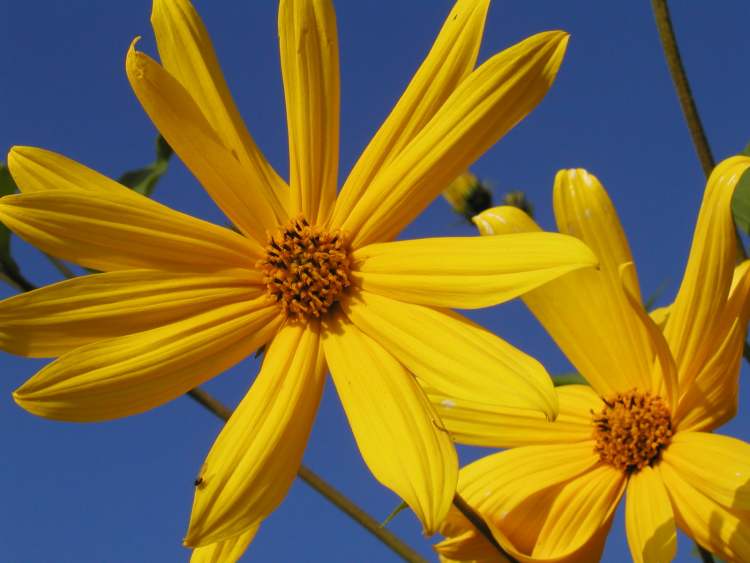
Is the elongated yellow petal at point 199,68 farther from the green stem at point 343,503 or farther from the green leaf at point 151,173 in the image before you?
the green leaf at point 151,173

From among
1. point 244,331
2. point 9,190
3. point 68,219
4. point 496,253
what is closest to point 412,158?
point 496,253

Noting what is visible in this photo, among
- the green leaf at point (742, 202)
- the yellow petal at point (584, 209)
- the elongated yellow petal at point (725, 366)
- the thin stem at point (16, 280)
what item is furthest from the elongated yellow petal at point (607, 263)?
the thin stem at point (16, 280)

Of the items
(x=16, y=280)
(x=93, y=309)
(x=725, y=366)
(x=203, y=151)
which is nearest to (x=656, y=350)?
(x=725, y=366)

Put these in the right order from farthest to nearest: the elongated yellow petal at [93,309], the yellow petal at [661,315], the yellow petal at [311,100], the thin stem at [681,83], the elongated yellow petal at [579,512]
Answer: the yellow petal at [661,315] → the thin stem at [681,83] → the elongated yellow petal at [579,512] → the yellow petal at [311,100] → the elongated yellow petal at [93,309]

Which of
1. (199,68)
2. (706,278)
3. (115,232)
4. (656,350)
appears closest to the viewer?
(115,232)

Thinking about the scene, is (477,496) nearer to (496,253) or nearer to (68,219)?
(496,253)

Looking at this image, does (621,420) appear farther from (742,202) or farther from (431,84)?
(431,84)
